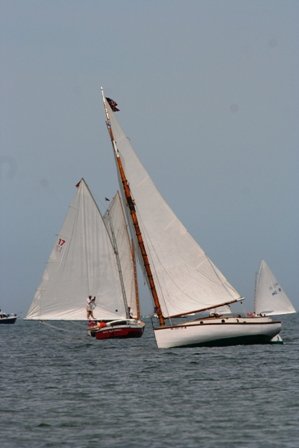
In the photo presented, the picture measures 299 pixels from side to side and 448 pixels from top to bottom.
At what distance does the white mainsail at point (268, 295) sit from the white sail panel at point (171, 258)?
146 feet

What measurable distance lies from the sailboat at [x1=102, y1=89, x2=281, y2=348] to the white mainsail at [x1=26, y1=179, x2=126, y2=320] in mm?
14034

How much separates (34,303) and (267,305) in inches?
1575

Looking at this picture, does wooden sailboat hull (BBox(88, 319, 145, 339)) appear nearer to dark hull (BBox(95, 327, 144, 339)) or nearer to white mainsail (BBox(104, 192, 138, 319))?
dark hull (BBox(95, 327, 144, 339))

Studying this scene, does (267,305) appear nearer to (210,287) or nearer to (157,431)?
(210,287)

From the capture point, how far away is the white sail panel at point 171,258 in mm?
62094

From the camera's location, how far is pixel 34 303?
75.6 meters

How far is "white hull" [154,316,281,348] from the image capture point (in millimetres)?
58531

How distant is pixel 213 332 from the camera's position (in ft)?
192

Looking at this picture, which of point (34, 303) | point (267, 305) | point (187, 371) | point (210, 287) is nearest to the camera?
point (187, 371)

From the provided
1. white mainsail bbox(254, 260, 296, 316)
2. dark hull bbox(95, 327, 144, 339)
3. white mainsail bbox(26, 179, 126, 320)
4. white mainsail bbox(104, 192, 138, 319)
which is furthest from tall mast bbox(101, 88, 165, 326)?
white mainsail bbox(254, 260, 296, 316)

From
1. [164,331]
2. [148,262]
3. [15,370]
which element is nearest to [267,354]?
[164,331]

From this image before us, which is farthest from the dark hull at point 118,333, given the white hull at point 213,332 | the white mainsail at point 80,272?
the white hull at point 213,332

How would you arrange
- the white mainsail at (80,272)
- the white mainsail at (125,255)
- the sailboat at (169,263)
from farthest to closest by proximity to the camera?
the white mainsail at (125,255) → the white mainsail at (80,272) → the sailboat at (169,263)

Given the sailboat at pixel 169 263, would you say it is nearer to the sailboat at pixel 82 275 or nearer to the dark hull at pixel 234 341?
the dark hull at pixel 234 341
